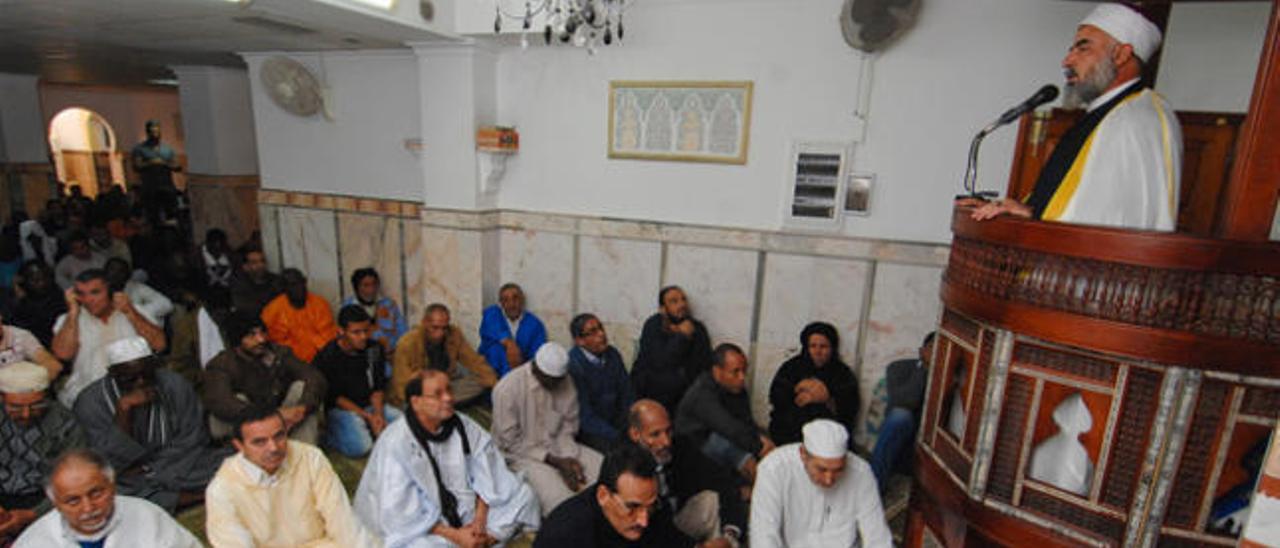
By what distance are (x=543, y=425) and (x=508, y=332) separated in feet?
4.37

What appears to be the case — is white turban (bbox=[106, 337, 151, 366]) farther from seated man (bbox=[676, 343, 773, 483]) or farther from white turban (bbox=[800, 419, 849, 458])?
white turban (bbox=[800, 419, 849, 458])

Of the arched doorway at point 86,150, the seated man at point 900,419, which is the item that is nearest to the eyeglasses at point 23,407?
the seated man at point 900,419

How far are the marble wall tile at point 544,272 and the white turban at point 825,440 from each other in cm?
291

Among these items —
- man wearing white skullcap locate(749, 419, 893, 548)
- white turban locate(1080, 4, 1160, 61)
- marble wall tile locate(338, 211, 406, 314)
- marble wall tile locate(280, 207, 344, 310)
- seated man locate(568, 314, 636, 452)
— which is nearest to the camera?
white turban locate(1080, 4, 1160, 61)

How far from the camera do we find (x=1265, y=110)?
1894mm

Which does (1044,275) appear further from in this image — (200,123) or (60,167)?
(60,167)

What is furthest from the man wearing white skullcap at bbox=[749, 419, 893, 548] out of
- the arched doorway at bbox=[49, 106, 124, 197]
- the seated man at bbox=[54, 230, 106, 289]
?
the arched doorway at bbox=[49, 106, 124, 197]

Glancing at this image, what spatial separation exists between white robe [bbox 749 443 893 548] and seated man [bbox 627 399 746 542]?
1.50 ft

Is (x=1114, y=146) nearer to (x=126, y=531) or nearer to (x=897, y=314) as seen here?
(x=897, y=314)

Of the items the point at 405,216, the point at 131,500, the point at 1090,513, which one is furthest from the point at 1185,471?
the point at 405,216

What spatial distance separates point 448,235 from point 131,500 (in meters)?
3.12

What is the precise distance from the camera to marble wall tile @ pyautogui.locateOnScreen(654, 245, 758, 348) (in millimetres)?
4641

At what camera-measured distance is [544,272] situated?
17.4ft

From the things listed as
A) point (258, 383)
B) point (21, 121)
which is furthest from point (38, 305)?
point (21, 121)
